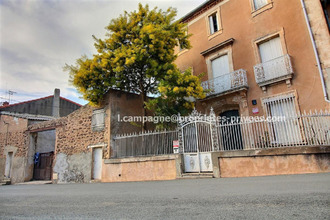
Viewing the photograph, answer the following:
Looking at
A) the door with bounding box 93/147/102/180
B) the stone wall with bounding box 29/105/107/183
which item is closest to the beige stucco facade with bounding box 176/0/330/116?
the door with bounding box 93/147/102/180

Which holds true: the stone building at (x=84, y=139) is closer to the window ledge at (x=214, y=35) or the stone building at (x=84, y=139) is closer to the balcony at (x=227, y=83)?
the balcony at (x=227, y=83)

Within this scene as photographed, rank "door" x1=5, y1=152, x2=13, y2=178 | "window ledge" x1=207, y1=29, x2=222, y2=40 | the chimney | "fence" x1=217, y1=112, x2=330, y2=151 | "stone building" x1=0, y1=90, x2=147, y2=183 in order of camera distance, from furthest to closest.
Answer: the chimney < "door" x1=5, y1=152, x2=13, y2=178 < "window ledge" x1=207, y1=29, x2=222, y2=40 < "stone building" x1=0, y1=90, x2=147, y2=183 < "fence" x1=217, y1=112, x2=330, y2=151

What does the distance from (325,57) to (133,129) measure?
9.67 meters

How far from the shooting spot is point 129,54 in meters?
9.34

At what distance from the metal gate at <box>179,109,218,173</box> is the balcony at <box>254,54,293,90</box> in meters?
3.85

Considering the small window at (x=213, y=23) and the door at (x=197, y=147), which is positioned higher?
the small window at (x=213, y=23)

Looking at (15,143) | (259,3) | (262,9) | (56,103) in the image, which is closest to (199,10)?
(259,3)

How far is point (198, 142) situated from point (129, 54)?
16.5ft

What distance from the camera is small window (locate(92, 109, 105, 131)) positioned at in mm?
11031

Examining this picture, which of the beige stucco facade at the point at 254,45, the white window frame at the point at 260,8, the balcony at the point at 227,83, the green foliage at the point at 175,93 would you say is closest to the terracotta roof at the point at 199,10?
the beige stucco facade at the point at 254,45

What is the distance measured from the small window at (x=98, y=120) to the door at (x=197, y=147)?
4929 millimetres

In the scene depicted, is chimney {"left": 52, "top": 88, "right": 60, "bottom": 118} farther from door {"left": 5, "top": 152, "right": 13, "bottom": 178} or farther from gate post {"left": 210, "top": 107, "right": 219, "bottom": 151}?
gate post {"left": 210, "top": 107, "right": 219, "bottom": 151}

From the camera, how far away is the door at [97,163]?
1058 centimetres

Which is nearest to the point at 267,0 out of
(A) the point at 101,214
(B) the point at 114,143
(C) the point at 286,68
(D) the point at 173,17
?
(C) the point at 286,68
